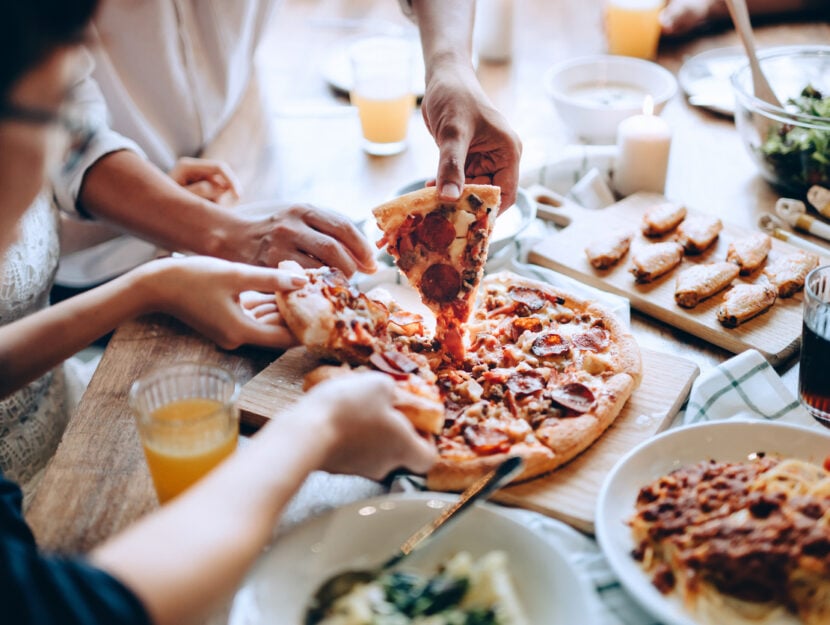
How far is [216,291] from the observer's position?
183cm

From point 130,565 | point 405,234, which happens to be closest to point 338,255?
point 405,234

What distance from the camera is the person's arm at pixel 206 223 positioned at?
2.17 m

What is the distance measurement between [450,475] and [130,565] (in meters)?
0.67

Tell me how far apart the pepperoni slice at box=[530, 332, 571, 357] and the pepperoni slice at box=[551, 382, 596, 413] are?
0.13 metres

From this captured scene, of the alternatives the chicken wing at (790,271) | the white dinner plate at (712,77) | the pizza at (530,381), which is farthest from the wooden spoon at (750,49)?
the pizza at (530,381)

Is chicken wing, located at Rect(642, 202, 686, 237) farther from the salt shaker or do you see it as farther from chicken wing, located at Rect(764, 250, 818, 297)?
the salt shaker

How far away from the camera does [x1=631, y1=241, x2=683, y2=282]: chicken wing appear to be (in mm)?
2293

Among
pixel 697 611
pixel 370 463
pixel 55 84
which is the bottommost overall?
pixel 697 611

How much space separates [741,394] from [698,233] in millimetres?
685

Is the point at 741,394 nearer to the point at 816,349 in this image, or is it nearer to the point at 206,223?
the point at 816,349

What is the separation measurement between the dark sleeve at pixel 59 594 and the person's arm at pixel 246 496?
23 millimetres

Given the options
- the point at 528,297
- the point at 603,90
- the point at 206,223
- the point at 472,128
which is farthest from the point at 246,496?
the point at 603,90

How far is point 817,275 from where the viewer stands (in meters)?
1.88

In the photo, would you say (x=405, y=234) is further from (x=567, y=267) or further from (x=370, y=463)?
(x=370, y=463)
